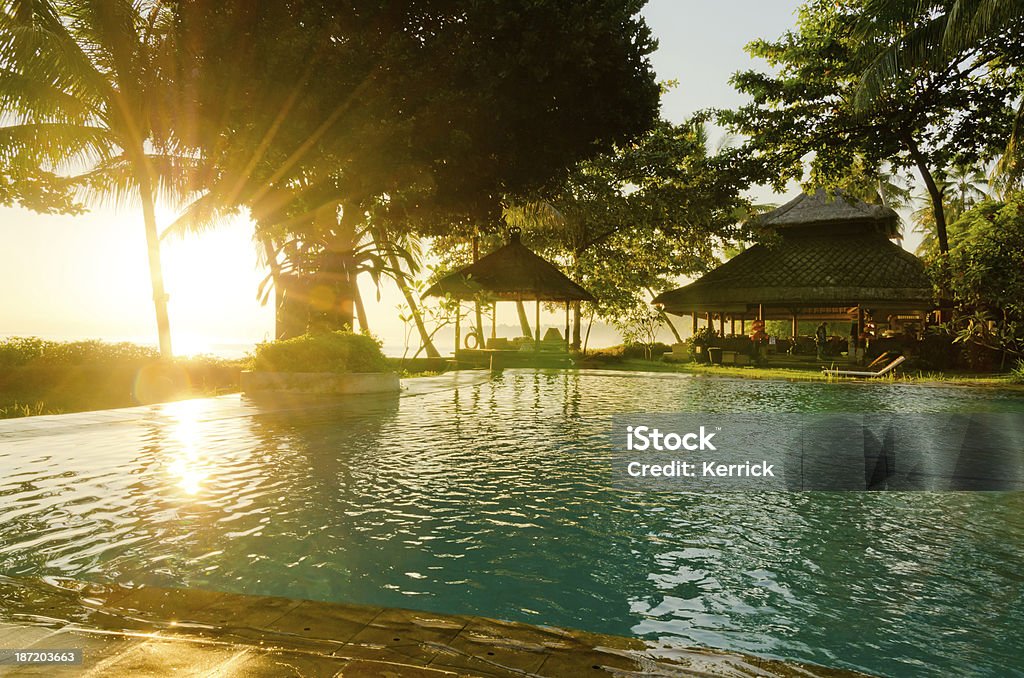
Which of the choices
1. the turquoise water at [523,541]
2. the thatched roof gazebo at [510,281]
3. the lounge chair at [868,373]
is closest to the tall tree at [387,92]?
the thatched roof gazebo at [510,281]

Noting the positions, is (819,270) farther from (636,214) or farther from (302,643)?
(302,643)

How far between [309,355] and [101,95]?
799cm

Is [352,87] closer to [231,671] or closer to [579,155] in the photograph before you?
[579,155]

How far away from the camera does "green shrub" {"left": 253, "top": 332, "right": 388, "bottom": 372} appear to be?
13.6 meters

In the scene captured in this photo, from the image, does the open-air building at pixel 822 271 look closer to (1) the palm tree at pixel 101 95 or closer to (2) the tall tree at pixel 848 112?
(2) the tall tree at pixel 848 112

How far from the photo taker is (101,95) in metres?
15.4

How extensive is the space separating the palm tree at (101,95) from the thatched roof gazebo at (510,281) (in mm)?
8989

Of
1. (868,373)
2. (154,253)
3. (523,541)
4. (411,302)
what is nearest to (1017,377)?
(868,373)

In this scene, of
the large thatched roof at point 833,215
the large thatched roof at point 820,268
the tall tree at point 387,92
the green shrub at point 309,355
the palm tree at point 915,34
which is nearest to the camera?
the green shrub at point 309,355

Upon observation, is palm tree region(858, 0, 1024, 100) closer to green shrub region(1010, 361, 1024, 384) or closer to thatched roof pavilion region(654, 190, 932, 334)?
green shrub region(1010, 361, 1024, 384)

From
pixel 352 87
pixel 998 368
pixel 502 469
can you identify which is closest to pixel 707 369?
pixel 998 368

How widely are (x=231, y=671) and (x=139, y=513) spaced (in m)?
3.61
